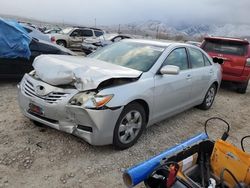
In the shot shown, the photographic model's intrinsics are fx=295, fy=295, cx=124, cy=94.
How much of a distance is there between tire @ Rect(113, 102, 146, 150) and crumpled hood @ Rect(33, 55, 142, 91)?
0.46 metres

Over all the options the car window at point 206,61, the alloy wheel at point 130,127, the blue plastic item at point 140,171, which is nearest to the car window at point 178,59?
the car window at point 206,61

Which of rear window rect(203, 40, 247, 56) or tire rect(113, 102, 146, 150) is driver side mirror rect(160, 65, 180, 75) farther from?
rear window rect(203, 40, 247, 56)

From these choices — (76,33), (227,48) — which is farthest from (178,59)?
(76,33)

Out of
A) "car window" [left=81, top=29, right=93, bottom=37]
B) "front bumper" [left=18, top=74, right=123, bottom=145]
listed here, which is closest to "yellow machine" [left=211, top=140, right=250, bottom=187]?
"front bumper" [left=18, top=74, right=123, bottom=145]

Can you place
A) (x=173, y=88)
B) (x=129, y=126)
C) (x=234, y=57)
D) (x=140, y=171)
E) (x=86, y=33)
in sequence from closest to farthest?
(x=140, y=171), (x=129, y=126), (x=173, y=88), (x=234, y=57), (x=86, y=33)

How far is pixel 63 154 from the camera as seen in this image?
3.85 meters

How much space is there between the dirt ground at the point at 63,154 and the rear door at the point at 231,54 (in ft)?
11.2

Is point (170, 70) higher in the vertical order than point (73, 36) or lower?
higher

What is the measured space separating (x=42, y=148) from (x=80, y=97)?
3.08ft

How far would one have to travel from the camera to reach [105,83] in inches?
150

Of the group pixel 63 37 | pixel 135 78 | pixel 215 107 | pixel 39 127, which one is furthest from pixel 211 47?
pixel 63 37

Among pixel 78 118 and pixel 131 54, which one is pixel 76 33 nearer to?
pixel 131 54

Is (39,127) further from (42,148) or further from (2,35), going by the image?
(2,35)

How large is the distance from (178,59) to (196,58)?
2.80ft
